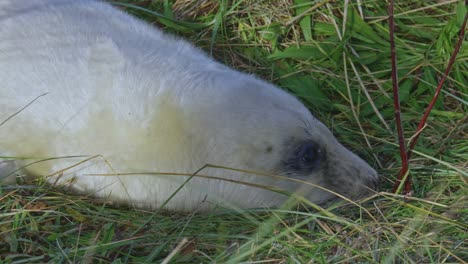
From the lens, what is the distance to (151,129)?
9.32ft

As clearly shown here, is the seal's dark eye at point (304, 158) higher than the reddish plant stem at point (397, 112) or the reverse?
the reverse

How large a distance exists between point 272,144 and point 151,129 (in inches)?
18.8

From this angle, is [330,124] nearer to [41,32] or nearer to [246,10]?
[246,10]

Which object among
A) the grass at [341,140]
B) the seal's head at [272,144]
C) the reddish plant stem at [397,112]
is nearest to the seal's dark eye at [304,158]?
the seal's head at [272,144]

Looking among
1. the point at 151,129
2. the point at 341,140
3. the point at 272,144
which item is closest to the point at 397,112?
the point at 272,144

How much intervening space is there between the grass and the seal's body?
0.10 meters

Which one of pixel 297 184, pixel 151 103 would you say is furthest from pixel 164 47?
pixel 297 184

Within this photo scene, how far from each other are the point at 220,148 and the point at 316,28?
1.63 metres

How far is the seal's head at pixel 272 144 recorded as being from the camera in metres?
2.86

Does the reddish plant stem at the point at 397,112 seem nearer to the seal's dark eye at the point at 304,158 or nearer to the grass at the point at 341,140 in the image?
the grass at the point at 341,140

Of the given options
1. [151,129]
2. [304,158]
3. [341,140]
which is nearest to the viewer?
[151,129]

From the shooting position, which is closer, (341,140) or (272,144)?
(272,144)

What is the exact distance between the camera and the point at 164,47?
3.23 meters

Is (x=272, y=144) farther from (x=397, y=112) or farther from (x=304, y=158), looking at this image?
(x=397, y=112)
